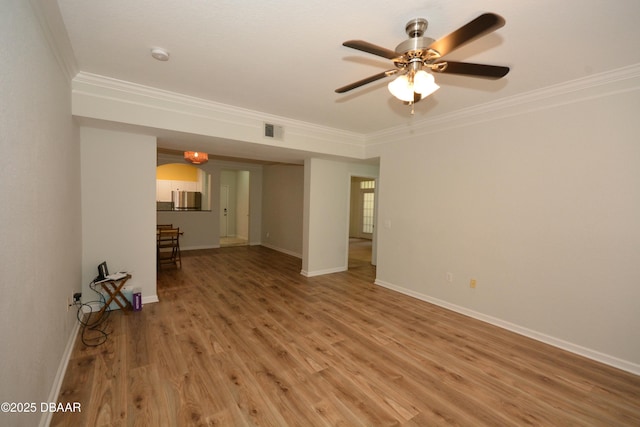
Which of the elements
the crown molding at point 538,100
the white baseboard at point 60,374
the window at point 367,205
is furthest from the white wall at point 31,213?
the window at point 367,205

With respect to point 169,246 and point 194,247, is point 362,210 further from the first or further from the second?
point 169,246

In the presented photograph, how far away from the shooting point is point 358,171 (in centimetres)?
584

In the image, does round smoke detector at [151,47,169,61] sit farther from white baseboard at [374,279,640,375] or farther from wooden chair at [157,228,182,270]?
white baseboard at [374,279,640,375]

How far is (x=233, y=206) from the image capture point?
9742mm

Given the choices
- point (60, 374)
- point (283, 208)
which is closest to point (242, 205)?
point (283, 208)

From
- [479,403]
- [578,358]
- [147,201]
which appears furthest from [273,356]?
[578,358]

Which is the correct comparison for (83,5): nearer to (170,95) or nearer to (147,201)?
(170,95)

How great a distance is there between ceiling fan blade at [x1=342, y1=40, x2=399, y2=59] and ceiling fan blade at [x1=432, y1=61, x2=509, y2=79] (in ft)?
1.06

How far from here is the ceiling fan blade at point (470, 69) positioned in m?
1.67

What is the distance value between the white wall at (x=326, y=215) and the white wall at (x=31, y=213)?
3481mm

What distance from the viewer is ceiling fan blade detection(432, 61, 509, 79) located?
1666 millimetres

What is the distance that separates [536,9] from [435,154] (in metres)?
2.33

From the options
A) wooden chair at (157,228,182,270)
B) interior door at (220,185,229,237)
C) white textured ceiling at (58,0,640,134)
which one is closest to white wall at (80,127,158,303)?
white textured ceiling at (58,0,640,134)

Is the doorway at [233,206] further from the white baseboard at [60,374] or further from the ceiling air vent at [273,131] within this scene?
the white baseboard at [60,374]
